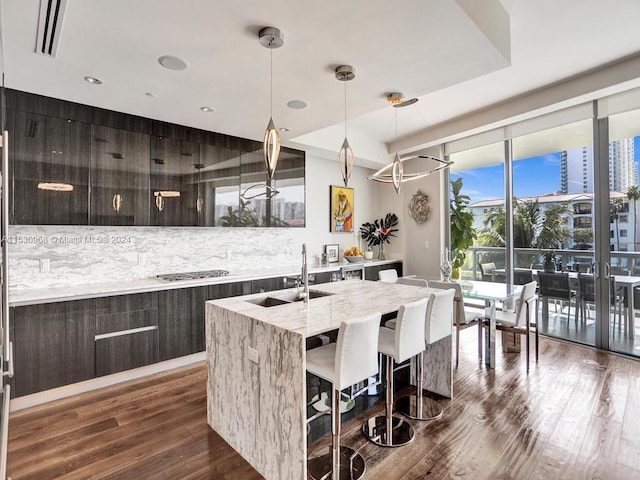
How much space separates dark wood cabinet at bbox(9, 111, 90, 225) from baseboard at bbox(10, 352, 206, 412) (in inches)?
57.7

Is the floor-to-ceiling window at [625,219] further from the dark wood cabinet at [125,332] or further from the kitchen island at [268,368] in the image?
the dark wood cabinet at [125,332]

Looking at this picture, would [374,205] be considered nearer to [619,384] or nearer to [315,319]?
[619,384]

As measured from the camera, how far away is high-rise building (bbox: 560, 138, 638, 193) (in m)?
3.78

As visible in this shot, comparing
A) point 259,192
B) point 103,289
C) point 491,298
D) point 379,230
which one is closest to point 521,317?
point 491,298

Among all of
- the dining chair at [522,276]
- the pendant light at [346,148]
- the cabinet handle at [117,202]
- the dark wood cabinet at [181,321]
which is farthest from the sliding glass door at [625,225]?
the cabinet handle at [117,202]

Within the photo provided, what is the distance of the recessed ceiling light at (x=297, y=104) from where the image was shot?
3.11m

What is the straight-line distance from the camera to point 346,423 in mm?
2572

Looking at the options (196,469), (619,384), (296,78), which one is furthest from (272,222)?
(619,384)

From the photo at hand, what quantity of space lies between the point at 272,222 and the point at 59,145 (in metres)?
2.44

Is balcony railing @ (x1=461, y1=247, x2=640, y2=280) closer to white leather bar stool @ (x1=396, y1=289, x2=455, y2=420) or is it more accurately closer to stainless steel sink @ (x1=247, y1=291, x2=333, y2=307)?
white leather bar stool @ (x1=396, y1=289, x2=455, y2=420)

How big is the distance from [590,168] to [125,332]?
5.51 meters

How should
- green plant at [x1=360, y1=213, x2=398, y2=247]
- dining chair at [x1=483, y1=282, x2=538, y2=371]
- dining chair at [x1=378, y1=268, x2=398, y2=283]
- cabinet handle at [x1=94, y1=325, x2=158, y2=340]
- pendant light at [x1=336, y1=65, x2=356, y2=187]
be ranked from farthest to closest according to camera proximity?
green plant at [x1=360, y1=213, x2=398, y2=247], dining chair at [x1=378, y1=268, x2=398, y2=283], dining chair at [x1=483, y1=282, x2=538, y2=371], cabinet handle at [x1=94, y1=325, x2=158, y2=340], pendant light at [x1=336, y1=65, x2=356, y2=187]

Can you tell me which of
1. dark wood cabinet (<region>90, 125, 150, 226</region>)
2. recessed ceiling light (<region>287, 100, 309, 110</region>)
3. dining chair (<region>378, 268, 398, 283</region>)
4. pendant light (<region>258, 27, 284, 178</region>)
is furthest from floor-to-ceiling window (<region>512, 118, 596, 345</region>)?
dark wood cabinet (<region>90, 125, 150, 226</region>)

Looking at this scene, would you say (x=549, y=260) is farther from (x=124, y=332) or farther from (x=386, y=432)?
(x=124, y=332)
